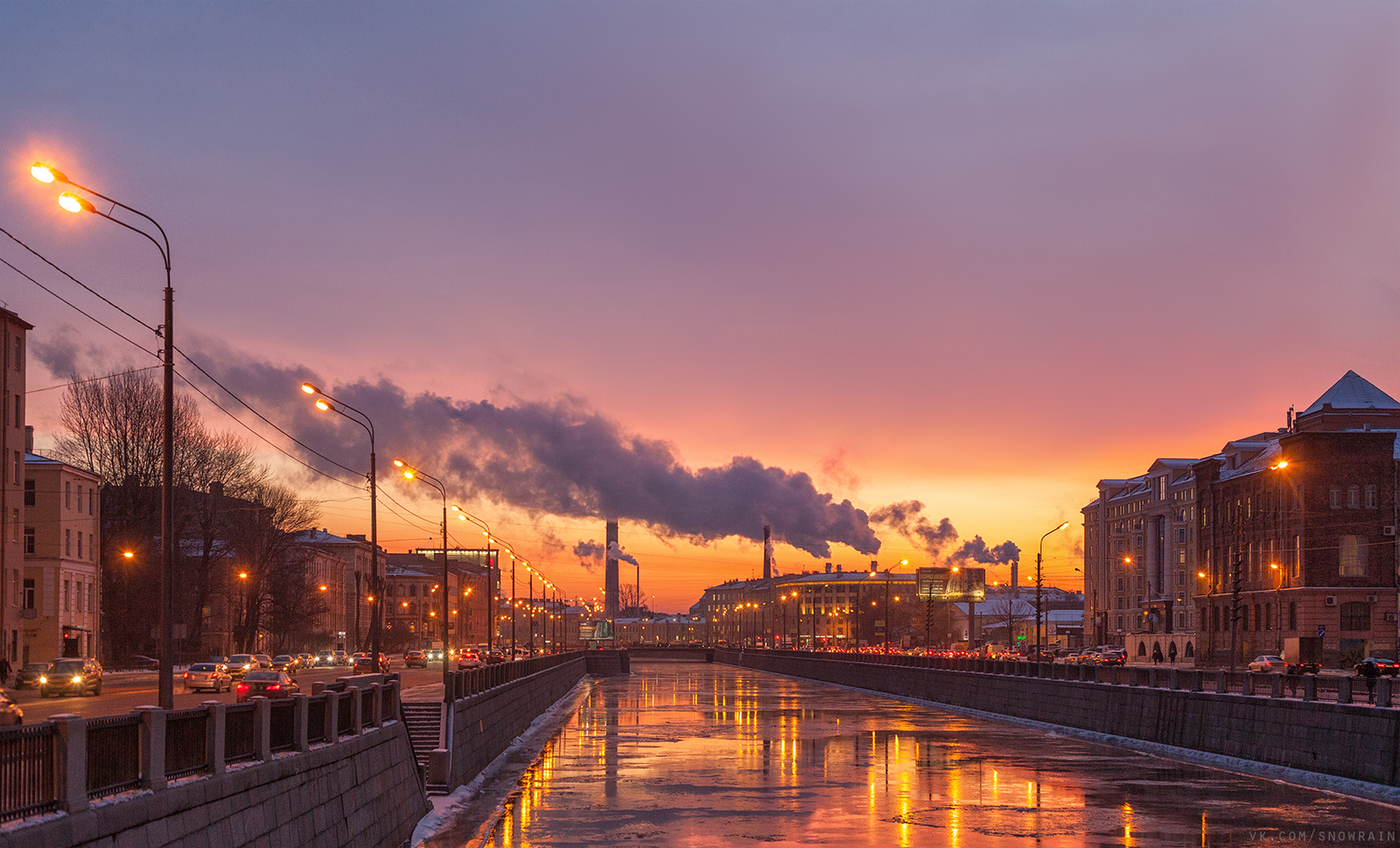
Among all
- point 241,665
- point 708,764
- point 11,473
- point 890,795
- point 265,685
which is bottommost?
point 241,665

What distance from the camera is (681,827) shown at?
25.7 metres

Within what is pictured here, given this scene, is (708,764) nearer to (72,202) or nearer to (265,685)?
(265,685)

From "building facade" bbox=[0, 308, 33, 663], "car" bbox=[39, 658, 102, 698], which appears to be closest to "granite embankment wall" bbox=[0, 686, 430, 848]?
"car" bbox=[39, 658, 102, 698]

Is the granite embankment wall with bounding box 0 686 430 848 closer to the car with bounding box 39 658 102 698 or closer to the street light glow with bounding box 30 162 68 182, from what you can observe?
the street light glow with bounding box 30 162 68 182

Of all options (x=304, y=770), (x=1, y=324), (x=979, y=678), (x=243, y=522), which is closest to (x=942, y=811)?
(x=304, y=770)

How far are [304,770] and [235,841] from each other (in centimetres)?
345

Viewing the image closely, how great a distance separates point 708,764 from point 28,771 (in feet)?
96.1

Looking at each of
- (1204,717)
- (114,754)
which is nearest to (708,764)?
(1204,717)

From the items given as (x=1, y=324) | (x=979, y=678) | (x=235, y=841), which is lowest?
(x=979, y=678)

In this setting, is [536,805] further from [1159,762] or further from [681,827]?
[1159,762]

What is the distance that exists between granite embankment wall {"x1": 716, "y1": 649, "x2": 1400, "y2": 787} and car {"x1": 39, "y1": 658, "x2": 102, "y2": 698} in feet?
119

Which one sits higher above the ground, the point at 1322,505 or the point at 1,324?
the point at 1,324

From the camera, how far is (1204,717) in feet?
128

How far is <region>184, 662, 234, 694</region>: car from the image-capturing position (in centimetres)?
6022
